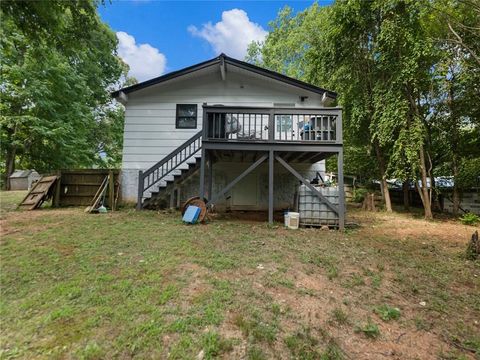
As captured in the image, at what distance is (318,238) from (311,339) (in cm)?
360

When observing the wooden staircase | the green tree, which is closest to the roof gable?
the green tree

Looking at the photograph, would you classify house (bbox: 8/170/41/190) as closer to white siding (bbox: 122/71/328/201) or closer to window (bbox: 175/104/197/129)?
white siding (bbox: 122/71/328/201)

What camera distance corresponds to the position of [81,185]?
9445 mm

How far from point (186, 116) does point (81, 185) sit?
15.0 feet

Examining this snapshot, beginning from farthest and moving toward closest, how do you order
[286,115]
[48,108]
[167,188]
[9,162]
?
1. [9,162]
2. [48,108]
3. [167,188]
4. [286,115]

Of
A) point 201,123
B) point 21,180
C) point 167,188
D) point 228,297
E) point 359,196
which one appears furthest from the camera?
point 21,180

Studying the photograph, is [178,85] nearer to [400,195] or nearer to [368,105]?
[368,105]

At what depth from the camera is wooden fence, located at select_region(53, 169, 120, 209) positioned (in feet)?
30.7

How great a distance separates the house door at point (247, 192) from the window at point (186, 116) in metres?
2.88

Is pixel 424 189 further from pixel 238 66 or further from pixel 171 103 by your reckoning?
pixel 171 103

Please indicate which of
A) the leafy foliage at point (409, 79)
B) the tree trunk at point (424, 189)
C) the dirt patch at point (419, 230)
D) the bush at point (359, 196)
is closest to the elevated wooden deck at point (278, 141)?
the dirt patch at point (419, 230)

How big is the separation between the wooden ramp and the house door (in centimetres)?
636

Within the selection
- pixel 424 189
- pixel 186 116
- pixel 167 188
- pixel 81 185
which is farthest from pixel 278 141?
pixel 81 185

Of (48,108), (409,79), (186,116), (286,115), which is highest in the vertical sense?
(48,108)
